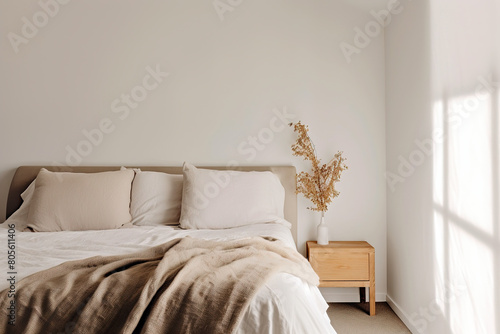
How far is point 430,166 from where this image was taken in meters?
2.53

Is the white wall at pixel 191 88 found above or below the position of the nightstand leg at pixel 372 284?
above

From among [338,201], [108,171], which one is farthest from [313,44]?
[108,171]

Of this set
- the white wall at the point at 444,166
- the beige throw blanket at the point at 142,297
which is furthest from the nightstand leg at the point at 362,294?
the beige throw blanket at the point at 142,297

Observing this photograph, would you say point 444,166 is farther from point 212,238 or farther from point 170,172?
point 170,172

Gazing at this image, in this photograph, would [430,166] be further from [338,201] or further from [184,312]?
[184,312]

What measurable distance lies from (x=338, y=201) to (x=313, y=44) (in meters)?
1.28

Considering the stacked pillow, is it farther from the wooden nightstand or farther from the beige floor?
the beige floor

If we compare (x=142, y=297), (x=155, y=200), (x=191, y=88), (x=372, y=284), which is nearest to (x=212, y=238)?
(x=155, y=200)

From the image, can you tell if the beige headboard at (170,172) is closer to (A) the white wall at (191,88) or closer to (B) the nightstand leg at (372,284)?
(A) the white wall at (191,88)

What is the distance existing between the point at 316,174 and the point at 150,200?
1.27 m

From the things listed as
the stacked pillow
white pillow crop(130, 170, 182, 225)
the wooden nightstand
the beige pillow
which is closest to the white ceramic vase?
the wooden nightstand

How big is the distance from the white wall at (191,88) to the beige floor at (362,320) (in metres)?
0.42

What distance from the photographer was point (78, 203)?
2.94m

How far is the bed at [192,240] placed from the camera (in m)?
1.52
